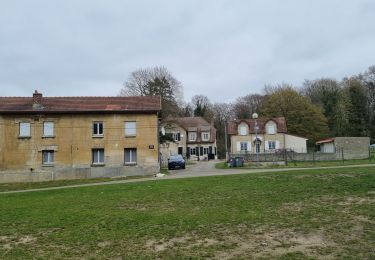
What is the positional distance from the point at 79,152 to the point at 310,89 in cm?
6856

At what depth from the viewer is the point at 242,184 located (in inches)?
830

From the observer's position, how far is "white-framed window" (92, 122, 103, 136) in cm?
3775

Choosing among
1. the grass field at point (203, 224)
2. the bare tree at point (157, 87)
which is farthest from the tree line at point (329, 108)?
the grass field at point (203, 224)

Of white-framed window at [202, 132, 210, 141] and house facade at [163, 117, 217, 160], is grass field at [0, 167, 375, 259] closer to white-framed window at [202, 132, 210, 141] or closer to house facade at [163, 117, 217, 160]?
house facade at [163, 117, 217, 160]

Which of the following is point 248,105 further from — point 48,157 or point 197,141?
point 48,157

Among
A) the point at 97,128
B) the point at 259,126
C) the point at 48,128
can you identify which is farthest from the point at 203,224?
the point at 259,126

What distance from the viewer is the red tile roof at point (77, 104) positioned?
37469mm

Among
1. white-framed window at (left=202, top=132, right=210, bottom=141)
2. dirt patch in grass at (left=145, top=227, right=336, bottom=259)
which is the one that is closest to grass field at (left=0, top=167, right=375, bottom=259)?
dirt patch in grass at (left=145, top=227, right=336, bottom=259)

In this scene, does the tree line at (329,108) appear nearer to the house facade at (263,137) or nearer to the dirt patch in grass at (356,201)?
the house facade at (263,137)

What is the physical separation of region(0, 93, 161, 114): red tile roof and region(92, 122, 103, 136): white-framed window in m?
1.23

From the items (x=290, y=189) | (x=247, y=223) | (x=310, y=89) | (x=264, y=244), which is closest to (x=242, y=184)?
(x=290, y=189)

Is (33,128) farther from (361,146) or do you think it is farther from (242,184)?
(361,146)

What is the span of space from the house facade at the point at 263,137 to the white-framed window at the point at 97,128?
32447 mm

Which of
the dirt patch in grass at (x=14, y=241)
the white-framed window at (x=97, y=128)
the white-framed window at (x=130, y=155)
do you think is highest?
the white-framed window at (x=97, y=128)
